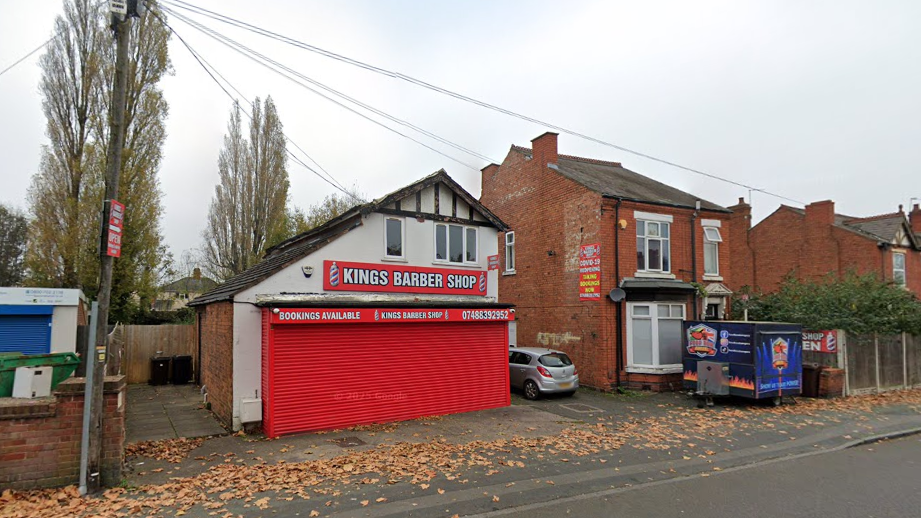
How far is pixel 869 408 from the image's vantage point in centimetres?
1397

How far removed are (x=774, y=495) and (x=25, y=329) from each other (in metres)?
19.1

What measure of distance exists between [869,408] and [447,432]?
39.9 feet

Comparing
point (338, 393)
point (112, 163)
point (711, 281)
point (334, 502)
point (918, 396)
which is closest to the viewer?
point (334, 502)

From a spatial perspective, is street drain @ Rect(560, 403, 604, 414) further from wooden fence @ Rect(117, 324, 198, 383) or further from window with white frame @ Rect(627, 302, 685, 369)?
wooden fence @ Rect(117, 324, 198, 383)

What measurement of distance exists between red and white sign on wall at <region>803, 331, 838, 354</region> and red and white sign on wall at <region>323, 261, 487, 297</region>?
1125 centimetres

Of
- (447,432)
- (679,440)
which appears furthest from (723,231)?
(447,432)

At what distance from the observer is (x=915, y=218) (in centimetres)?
3045

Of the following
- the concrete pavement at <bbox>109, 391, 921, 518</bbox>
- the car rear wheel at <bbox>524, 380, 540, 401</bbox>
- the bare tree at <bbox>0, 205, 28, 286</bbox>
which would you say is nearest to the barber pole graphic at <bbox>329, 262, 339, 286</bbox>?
the concrete pavement at <bbox>109, 391, 921, 518</bbox>

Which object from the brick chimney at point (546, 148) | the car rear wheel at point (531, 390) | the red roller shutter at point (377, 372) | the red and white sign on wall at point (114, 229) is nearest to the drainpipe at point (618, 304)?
the car rear wheel at point (531, 390)

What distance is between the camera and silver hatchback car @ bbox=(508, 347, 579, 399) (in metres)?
14.7

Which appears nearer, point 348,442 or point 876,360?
point 348,442

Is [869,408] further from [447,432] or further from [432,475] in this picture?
[432,475]

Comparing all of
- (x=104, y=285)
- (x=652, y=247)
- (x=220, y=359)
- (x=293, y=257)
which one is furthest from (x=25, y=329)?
(x=652, y=247)

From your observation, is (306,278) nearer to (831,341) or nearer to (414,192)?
(414,192)
